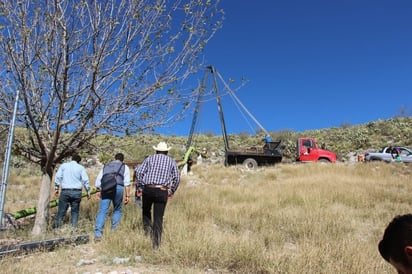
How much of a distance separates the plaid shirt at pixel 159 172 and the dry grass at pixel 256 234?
81 centimetres

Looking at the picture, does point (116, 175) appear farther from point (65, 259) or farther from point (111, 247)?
point (65, 259)

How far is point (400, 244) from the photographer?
65.0 inches

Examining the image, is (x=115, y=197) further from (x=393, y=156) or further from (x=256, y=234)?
(x=393, y=156)

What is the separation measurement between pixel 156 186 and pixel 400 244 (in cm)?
427

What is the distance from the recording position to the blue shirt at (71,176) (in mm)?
7160

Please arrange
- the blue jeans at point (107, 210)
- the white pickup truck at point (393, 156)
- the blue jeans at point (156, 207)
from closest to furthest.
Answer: the blue jeans at point (156, 207)
the blue jeans at point (107, 210)
the white pickup truck at point (393, 156)

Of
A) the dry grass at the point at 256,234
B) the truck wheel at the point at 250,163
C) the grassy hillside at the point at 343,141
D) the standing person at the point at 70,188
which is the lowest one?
the dry grass at the point at 256,234

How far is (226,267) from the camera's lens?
4812 mm

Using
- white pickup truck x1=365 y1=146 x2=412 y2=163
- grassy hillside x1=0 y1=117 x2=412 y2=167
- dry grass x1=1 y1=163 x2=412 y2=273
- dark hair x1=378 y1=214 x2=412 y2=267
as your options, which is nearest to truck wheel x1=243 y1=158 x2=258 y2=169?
grassy hillside x1=0 y1=117 x2=412 y2=167

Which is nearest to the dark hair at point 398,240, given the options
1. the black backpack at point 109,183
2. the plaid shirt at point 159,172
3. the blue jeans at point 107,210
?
the plaid shirt at point 159,172

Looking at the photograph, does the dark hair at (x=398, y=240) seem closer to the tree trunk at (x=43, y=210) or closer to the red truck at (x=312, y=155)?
the tree trunk at (x=43, y=210)

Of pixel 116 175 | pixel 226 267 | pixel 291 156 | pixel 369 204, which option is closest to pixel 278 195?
pixel 369 204

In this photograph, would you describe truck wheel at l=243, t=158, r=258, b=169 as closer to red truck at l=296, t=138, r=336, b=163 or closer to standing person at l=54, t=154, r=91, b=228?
red truck at l=296, t=138, r=336, b=163

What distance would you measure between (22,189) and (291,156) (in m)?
19.6
